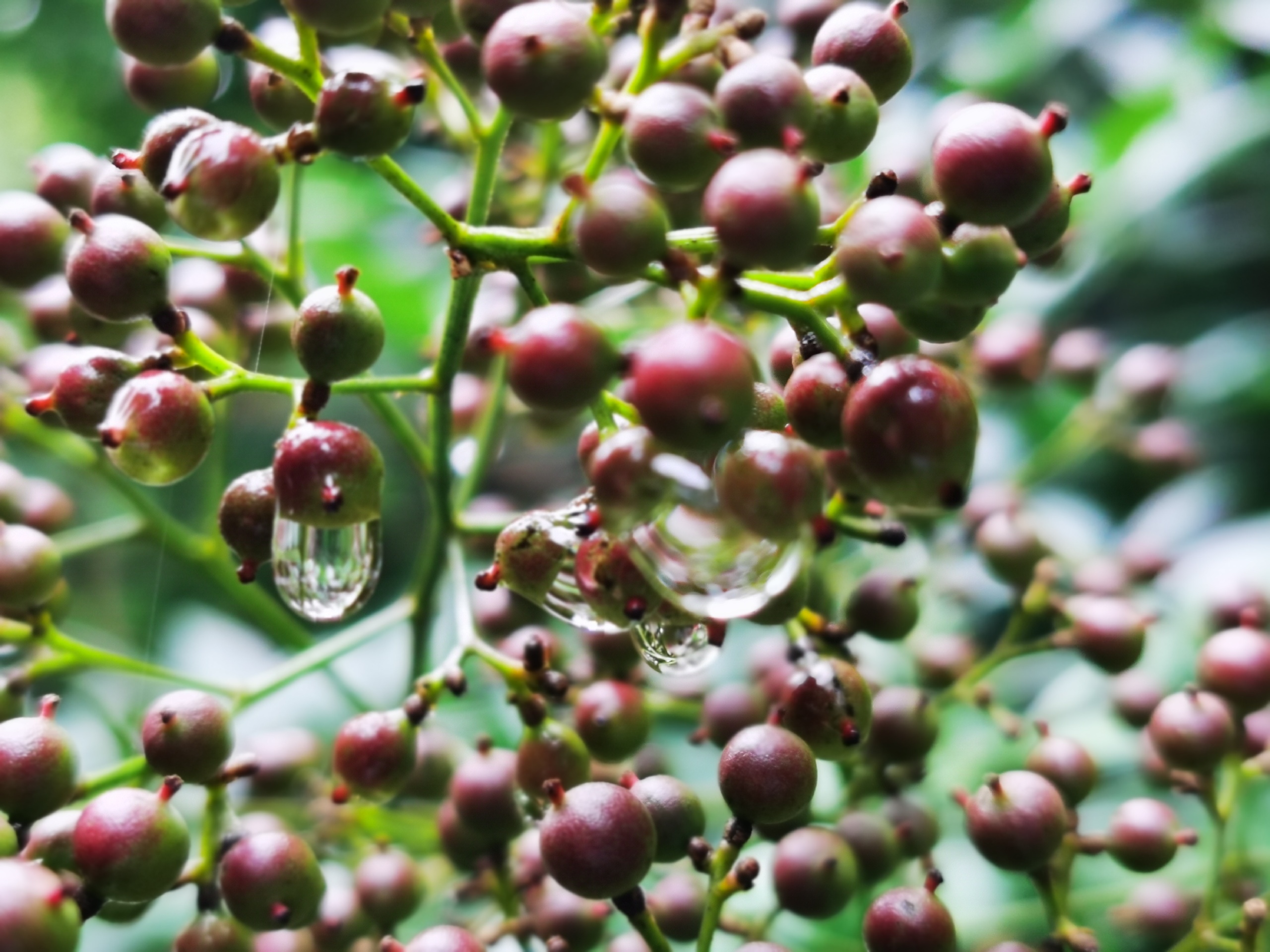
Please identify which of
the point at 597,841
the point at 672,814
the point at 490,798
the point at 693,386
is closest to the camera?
the point at 693,386

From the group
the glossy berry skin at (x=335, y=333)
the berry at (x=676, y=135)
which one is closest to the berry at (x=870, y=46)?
the berry at (x=676, y=135)

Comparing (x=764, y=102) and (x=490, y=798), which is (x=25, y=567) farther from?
(x=764, y=102)

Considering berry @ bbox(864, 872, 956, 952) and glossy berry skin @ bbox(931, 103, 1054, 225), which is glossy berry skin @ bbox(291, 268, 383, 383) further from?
berry @ bbox(864, 872, 956, 952)

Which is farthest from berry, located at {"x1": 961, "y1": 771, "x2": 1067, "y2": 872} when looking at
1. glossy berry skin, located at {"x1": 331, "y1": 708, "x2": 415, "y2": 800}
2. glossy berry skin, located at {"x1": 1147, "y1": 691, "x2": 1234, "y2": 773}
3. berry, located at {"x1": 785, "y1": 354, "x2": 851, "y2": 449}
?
glossy berry skin, located at {"x1": 331, "y1": 708, "x2": 415, "y2": 800}

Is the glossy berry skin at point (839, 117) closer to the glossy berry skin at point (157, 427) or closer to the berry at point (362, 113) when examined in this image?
the berry at point (362, 113)

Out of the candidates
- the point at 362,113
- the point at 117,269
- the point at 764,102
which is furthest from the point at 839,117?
the point at 117,269

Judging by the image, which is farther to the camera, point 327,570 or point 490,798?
point 490,798
